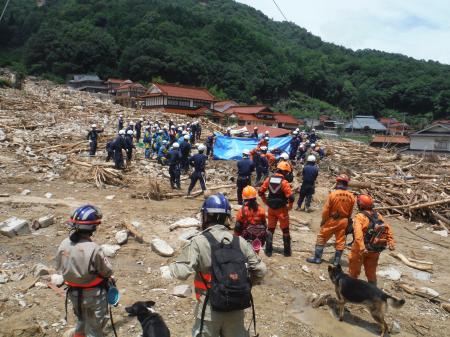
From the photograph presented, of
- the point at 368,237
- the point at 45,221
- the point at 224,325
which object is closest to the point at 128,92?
the point at 45,221

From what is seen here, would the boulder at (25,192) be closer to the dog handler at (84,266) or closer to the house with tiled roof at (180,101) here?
the dog handler at (84,266)

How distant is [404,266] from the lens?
736 centimetres

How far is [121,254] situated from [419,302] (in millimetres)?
5029

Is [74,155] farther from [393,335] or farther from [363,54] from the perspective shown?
[363,54]

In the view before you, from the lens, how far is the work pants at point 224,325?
2.82m

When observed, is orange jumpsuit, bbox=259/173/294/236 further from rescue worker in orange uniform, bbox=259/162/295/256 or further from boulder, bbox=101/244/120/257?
boulder, bbox=101/244/120/257

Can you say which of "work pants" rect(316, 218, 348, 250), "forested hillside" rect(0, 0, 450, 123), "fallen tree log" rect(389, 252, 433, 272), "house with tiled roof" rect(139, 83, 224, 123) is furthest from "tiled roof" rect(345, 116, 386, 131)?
"work pants" rect(316, 218, 348, 250)

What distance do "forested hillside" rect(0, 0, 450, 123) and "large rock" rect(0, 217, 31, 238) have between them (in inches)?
2703

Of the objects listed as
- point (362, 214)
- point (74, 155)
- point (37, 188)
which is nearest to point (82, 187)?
point (37, 188)

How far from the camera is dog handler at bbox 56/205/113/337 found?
3273 mm

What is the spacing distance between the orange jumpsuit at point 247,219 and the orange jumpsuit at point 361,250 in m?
1.40

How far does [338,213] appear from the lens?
20.0 ft

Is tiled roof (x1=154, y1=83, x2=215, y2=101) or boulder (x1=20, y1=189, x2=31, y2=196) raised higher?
tiled roof (x1=154, y1=83, x2=215, y2=101)

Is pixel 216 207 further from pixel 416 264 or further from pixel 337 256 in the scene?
pixel 416 264
